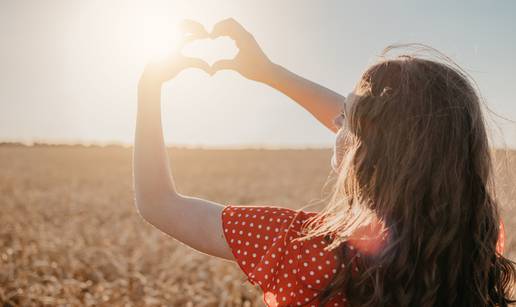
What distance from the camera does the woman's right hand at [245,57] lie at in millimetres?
1690

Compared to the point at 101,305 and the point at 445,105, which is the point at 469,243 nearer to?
the point at 445,105

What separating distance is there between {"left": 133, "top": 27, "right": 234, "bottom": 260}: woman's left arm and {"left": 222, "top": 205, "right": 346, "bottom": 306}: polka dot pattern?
0.11 metres

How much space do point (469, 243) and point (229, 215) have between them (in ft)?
2.32

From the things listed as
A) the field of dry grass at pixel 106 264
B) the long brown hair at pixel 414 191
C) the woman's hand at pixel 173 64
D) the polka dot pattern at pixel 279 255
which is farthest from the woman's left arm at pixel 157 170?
the field of dry grass at pixel 106 264

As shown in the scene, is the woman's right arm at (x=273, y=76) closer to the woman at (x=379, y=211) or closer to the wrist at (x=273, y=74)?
the wrist at (x=273, y=74)

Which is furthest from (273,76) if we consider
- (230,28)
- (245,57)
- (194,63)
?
(194,63)

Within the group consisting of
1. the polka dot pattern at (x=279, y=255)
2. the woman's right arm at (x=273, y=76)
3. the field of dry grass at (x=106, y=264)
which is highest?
the woman's right arm at (x=273, y=76)

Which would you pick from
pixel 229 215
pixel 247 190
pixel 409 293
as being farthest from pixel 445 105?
pixel 247 190

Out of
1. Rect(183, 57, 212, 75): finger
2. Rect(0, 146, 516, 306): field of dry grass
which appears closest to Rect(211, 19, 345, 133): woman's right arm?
Rect(183, 57, 212, 75): finger

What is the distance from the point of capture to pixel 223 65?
65.3 inches

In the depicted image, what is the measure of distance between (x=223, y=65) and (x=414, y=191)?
73 cm

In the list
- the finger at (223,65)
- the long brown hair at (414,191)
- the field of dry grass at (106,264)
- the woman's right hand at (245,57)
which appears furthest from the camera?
the field of dry grass at (106,264)

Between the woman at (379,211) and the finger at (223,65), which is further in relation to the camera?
the finger at (223,65)

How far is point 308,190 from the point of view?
52.6 feet
